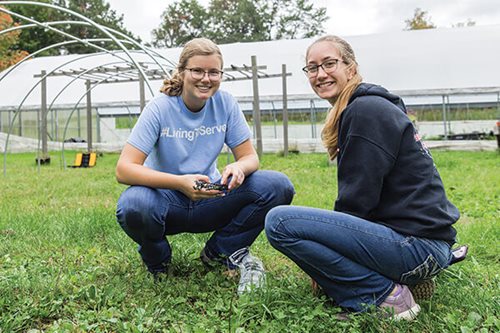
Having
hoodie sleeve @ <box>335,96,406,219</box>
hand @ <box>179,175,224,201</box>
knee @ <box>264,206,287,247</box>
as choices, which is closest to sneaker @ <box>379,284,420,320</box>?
hoodie sleeve @ <box>335,96,406,219</box>

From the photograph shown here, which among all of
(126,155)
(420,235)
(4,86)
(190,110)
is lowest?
(420,235)

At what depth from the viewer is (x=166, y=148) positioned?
2457 millimetres

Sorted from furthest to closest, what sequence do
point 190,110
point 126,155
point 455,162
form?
point 455,162 → point 190,110 → point 126,155

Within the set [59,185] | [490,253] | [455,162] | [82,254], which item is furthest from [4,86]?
Result: [490,253]

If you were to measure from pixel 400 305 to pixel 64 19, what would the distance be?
123 ft

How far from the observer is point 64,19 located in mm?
35125

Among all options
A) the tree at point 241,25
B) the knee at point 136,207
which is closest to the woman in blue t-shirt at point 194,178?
the knee at point 136,207

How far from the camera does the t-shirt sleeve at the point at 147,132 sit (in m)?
2.37

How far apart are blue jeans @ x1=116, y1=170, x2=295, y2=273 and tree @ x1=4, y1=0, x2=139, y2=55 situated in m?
27.4

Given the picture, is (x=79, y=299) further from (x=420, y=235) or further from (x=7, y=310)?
(x=420, y=235)

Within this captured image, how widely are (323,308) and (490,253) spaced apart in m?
1.41

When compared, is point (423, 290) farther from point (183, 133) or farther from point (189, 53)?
point (189, 53)

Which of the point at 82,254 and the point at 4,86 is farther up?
the point at 4,86

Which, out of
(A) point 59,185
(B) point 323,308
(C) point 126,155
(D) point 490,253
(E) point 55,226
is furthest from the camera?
(A) point 59,185
